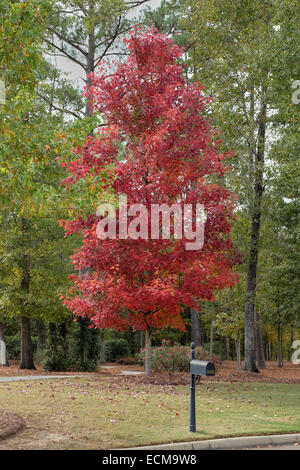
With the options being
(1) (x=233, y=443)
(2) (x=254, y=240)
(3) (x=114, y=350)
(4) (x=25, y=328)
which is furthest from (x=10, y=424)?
(3) (x=114, y=350)

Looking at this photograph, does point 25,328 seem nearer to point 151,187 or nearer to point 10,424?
point 151,187

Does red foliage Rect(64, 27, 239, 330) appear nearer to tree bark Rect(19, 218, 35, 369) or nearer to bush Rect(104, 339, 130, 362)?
tree bark Rect(19, 218, 35, 369)

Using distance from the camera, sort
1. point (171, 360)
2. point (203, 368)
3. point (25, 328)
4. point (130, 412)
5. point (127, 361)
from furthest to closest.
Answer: point (127, 361) < point (25, 328) < point (171, 360) < point (130, 412) < point (203, 368)

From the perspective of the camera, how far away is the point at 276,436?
25.1ft

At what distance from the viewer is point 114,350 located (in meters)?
33.4

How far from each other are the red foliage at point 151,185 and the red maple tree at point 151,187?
3 centimetres

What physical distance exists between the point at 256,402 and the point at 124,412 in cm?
367

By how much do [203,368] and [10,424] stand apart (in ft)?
10.2

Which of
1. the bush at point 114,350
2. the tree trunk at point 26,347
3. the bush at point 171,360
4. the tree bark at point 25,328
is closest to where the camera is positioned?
the bush at point 171,360

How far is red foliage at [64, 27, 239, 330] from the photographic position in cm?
1337

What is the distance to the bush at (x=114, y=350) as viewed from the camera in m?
32.7

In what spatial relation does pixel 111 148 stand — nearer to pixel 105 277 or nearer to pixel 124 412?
pixel 105 277

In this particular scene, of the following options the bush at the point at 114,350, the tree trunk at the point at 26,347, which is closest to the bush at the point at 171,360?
the tree trunk at the point at 26,347

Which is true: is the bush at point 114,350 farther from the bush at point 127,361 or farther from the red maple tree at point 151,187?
the red maple tree at point 151,187
